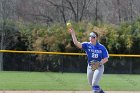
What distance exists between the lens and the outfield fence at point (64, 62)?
29734 millimetres

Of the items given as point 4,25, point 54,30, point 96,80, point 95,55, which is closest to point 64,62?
point 54,30

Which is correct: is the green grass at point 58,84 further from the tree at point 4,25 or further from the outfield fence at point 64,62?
the tree at point 4,25

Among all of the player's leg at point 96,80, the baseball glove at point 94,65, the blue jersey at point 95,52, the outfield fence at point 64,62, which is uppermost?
the blue jersey at point 95,52

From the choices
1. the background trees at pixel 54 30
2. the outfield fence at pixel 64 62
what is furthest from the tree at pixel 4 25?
the outfield fence at pixel 64 62

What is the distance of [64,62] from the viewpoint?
1174 inches

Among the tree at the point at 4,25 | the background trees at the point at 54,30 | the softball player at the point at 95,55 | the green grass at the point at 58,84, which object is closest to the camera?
the softball player at the point at 95,55

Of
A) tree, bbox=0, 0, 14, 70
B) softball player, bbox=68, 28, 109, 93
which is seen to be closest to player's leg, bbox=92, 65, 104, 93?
softball player, bbox=68, 28, 109, 93

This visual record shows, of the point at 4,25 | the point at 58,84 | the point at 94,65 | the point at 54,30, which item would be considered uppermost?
the point at 4,25

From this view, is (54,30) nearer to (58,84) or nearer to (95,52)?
(58,84)

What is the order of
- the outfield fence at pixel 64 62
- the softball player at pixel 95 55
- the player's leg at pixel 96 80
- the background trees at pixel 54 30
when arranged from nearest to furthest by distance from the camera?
the player's leg at pixel 96 80
the softball player at pixel 95 55
the outfield fence at pixel 64 62
the background trees at pixel 54 30

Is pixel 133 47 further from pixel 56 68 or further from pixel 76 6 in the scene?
pixel 76 6

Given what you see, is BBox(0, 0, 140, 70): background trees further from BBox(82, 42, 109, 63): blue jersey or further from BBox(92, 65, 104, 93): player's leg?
BBox(92, 65, 104, 93): player's leg

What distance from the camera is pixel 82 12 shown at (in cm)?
5119

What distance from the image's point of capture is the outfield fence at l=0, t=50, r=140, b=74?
97.6 ft
